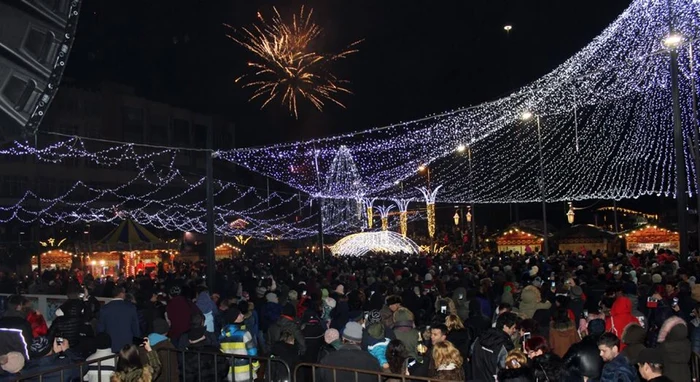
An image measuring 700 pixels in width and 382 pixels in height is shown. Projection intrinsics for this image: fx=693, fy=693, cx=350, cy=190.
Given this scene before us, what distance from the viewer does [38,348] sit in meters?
7.21

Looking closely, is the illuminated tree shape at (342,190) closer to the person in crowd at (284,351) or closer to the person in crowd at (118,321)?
the person in crowd at (118,321)

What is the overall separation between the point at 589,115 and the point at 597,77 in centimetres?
922

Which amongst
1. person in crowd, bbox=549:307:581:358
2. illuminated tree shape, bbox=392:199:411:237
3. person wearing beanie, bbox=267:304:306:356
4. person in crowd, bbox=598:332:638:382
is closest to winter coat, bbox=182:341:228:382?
person wearing beanie, bbox=267:304:306:356

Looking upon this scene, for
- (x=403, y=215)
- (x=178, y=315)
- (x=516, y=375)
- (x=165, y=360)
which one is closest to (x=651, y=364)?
(x=516, y=375)

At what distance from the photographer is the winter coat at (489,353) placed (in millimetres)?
7137

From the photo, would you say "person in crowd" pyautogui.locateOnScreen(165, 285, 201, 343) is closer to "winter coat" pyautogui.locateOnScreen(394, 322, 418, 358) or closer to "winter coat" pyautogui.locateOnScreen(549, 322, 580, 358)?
"winter coat" pyautogui.locateOnScreen(394, 322, 418, 358)

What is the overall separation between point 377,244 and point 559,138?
447 inches

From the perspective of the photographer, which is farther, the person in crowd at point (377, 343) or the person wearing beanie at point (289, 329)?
the person wearing beanie at point (289, 329)

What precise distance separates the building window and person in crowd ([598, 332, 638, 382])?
57.0 metres

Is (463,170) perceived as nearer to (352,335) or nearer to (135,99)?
(135,99)

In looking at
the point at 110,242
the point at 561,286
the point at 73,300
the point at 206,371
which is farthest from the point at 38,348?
the point at 110,242

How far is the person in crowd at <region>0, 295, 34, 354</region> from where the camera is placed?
24.5 ft

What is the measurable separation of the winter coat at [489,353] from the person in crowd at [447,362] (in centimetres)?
98

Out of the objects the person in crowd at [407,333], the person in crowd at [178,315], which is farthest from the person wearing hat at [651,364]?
the person in crowd at [178,315]
